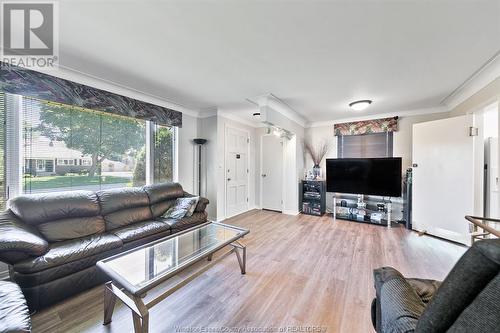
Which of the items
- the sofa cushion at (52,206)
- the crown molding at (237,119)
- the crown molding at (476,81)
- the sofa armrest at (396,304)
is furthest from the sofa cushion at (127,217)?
the crown molding at (476,81)

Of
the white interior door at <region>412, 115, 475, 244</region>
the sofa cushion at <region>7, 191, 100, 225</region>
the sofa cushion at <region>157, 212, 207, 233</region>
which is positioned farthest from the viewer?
the white interior door at <region>412, 115, 475, 244</region>

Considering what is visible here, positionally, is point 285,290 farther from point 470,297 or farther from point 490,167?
point 490,167

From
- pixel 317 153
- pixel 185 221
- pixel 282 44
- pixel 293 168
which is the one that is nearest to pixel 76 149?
pixel 185 221

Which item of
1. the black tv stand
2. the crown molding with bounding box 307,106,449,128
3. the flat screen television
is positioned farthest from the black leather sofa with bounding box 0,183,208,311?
the crown molding with bounding box 307,106,449,128

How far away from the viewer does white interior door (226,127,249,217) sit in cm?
445

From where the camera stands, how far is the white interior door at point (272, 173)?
16.6ft

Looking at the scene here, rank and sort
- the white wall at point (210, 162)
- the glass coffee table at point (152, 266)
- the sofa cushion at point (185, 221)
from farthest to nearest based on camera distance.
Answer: the white wall at point (210, 162), the sofa cushion at point (185, 221), the glass coffee table at point (152, 266)

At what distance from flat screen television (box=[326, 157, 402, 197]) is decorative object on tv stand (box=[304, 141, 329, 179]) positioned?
39 cm

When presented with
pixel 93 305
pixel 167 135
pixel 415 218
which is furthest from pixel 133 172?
pixel 415 218

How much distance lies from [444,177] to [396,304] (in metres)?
3.45

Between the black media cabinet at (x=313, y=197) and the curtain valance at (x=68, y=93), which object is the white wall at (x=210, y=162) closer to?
the curtain valance at (x=68, y=93)

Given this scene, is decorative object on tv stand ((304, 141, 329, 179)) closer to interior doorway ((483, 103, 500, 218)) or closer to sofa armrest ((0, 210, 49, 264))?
interior doorway ((483, 103, 500, 218))

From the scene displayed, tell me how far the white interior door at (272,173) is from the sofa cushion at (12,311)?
442cm

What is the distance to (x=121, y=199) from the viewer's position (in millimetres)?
2646
